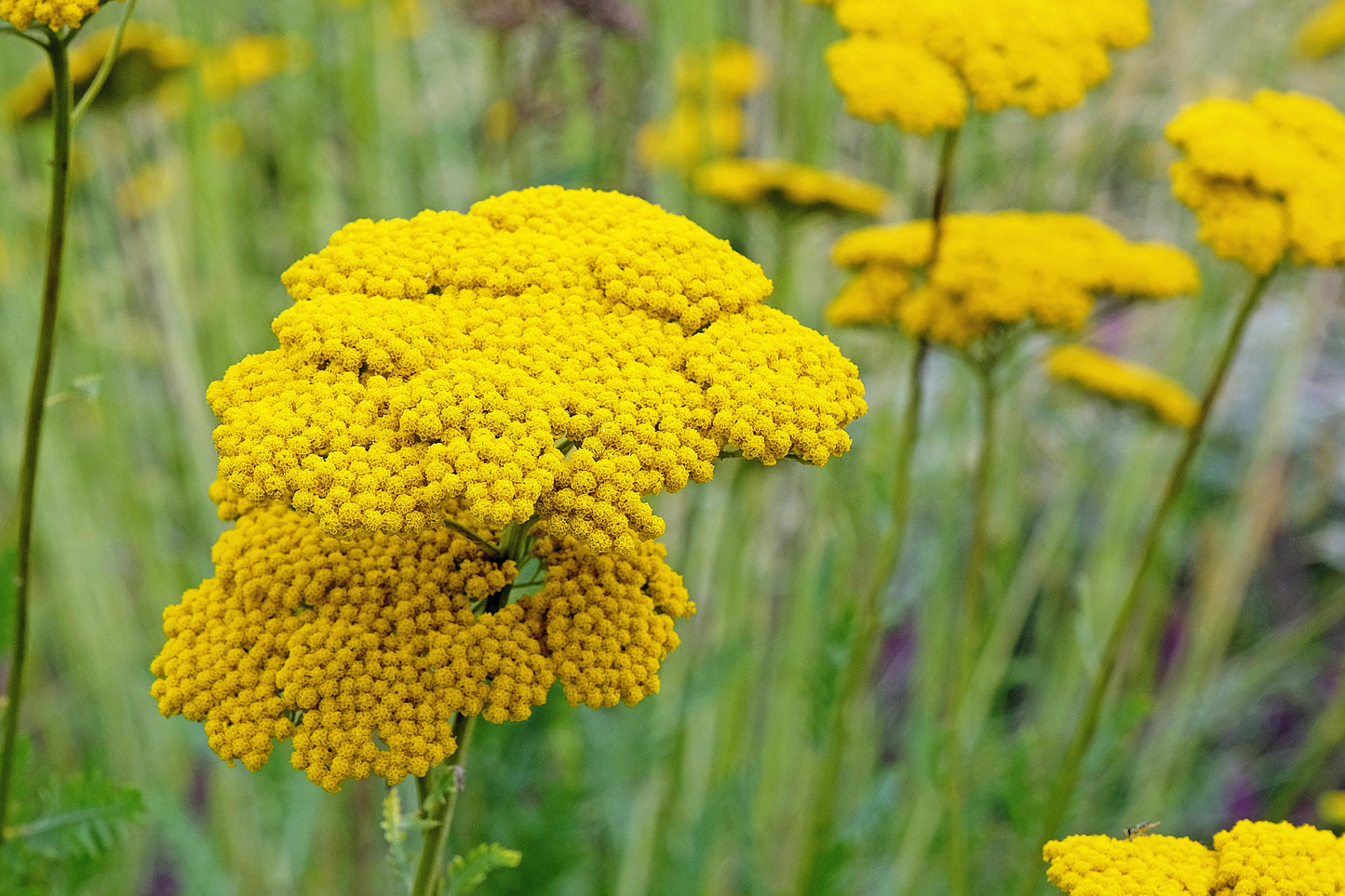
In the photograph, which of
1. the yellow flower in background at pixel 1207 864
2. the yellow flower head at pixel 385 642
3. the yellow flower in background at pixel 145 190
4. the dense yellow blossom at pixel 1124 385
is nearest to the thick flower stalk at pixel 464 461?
the yellow flower head at pixel 385 642

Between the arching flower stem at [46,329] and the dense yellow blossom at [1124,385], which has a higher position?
the arching flower stem at [46,329]

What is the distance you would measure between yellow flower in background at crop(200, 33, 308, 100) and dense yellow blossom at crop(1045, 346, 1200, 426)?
4.04 ft

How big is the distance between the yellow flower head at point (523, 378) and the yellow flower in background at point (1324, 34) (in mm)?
2006

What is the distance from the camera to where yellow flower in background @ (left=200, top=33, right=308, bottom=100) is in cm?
158

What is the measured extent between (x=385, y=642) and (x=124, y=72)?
116cm

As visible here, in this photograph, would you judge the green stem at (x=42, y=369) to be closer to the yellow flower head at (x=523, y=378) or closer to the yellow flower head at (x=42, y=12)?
the yellow flower head at (x=42, y=12)

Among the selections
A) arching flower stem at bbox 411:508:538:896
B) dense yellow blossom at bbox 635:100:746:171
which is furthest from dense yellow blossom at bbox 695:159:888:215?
arching flower stem at bbox 411:508:538:896

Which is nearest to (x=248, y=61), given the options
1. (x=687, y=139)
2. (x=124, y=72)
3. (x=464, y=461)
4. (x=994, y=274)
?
(x=124, y=72)

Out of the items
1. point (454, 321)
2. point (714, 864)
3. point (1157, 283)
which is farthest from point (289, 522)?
point (714, 864)

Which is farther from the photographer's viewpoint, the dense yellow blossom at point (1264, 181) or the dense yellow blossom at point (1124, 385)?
the dense yellow blossom at point (1124, 385)

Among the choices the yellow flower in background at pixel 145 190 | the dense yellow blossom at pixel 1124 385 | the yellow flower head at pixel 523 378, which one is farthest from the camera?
the yellow flower in background at pixel 145 190

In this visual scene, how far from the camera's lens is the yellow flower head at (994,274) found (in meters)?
1.06

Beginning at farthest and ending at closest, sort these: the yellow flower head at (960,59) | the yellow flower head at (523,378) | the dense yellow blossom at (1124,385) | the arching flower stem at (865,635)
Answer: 1. the dense yellow blossom at (1124,385)
2. the arching flower stem at (865,635)
3. the yellow flower head at (960,59)
4. the yellow flower head at (523,378)

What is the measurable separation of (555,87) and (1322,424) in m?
2.24
